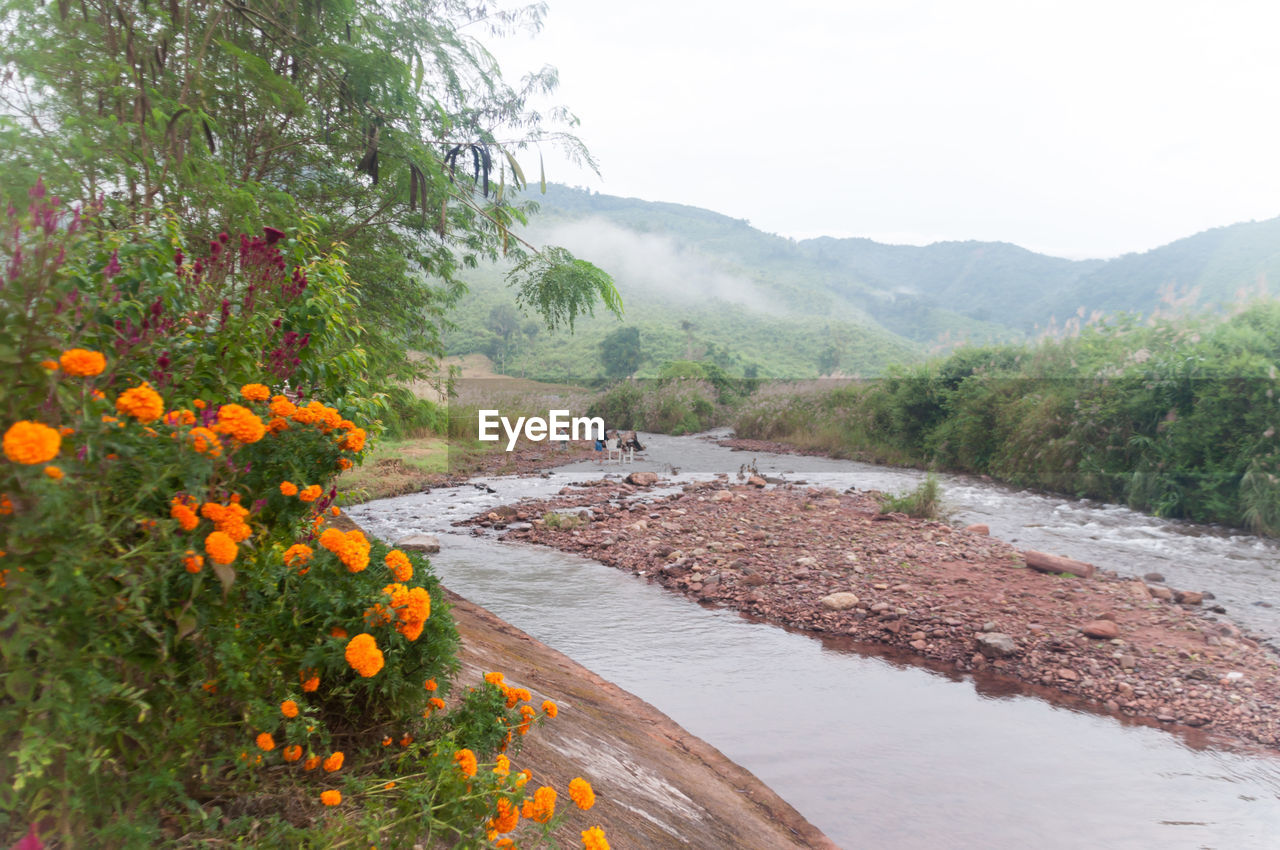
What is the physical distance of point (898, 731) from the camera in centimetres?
421

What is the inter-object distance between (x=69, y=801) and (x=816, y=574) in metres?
6.41

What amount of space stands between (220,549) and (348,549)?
41 centimetres

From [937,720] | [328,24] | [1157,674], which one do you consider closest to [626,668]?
[937,720]

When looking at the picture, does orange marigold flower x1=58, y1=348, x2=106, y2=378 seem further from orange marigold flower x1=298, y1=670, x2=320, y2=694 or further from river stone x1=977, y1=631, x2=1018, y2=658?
river stone x1=977, y1=631, x2=1018, y2=658

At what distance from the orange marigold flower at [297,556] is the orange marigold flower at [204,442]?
42cm

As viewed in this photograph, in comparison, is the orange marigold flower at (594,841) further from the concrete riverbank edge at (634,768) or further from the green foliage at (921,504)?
the green foliage at (921,504)

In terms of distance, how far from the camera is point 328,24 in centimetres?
583

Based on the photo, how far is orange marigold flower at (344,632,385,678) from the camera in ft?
5.29

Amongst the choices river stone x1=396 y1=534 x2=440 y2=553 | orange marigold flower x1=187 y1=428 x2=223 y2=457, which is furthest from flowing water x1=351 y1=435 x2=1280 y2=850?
orange marigold flower x1=187 y1=428 x2=223 y2=457

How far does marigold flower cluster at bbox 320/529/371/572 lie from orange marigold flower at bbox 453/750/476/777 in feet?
1.72

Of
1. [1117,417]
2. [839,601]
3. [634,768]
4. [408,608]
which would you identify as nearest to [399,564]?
[408,608]

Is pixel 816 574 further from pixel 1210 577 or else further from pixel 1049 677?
pixel 1210 577

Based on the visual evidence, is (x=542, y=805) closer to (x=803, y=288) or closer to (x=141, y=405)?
(x=141, y=405)

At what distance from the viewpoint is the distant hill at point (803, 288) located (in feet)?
186
